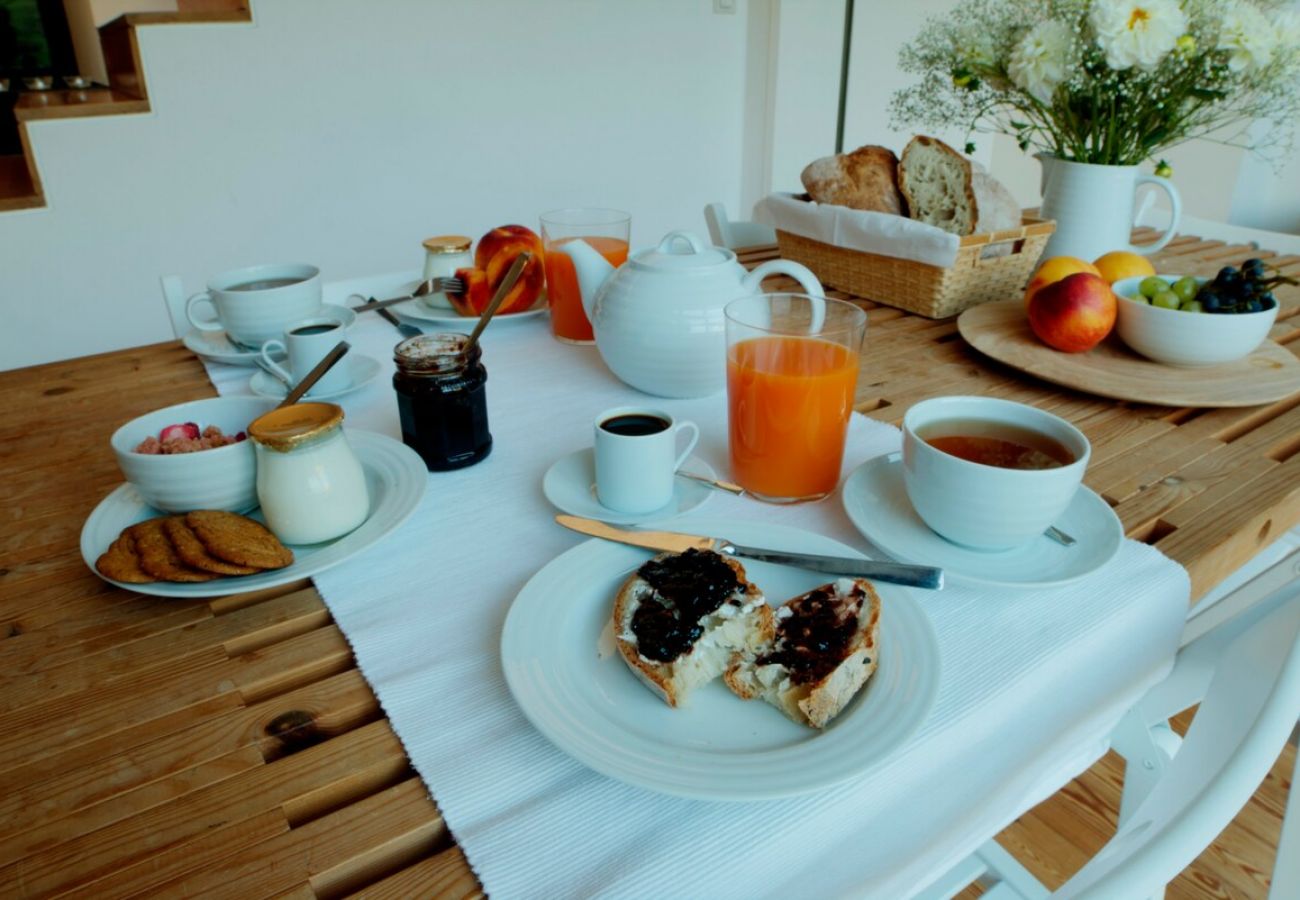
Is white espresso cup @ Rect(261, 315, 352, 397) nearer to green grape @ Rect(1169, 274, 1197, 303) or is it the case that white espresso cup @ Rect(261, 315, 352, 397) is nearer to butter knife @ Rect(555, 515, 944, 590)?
butter knife @ Rect(555, 515, 944, 590)

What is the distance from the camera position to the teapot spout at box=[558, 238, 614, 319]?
0.94 meters

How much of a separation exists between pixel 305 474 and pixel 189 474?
0.09m

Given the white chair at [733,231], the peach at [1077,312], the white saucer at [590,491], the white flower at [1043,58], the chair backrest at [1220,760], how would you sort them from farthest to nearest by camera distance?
the white chair at [733,231] → the white flower at [1043,58] → the peach at [1077,312] → the white saucer at [590,491] → the chair backrest at [1220,760]

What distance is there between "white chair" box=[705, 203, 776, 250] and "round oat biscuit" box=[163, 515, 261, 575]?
1.22 metres

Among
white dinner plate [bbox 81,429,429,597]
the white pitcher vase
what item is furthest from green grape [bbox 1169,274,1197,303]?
white dinner plate [bbox 81,429,429,597]

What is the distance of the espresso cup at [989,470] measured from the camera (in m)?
0.57

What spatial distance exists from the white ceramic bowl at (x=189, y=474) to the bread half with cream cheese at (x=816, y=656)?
16.0 inches

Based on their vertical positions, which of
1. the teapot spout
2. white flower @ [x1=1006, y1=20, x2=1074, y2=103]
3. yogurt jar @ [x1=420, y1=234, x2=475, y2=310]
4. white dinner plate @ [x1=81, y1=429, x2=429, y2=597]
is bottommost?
white dinner plate @ [x1=81, y1=429, x2=429, y2=597]

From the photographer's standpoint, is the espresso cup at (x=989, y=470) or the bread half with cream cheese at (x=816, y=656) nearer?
the bread half with cream cheese at (x=816, y=656)

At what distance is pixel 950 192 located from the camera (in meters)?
1.18

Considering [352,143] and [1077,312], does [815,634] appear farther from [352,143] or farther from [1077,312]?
[352,143]

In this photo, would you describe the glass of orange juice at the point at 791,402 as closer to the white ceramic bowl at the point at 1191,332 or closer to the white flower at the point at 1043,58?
the white ceramic bowl at the point at 1191,332

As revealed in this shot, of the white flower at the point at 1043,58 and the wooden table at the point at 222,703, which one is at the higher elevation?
the white flower at the point at 1043,58

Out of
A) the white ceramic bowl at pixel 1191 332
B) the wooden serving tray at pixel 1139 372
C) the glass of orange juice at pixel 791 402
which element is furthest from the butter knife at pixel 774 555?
the white ceramic bowl at pixel 1191 332
